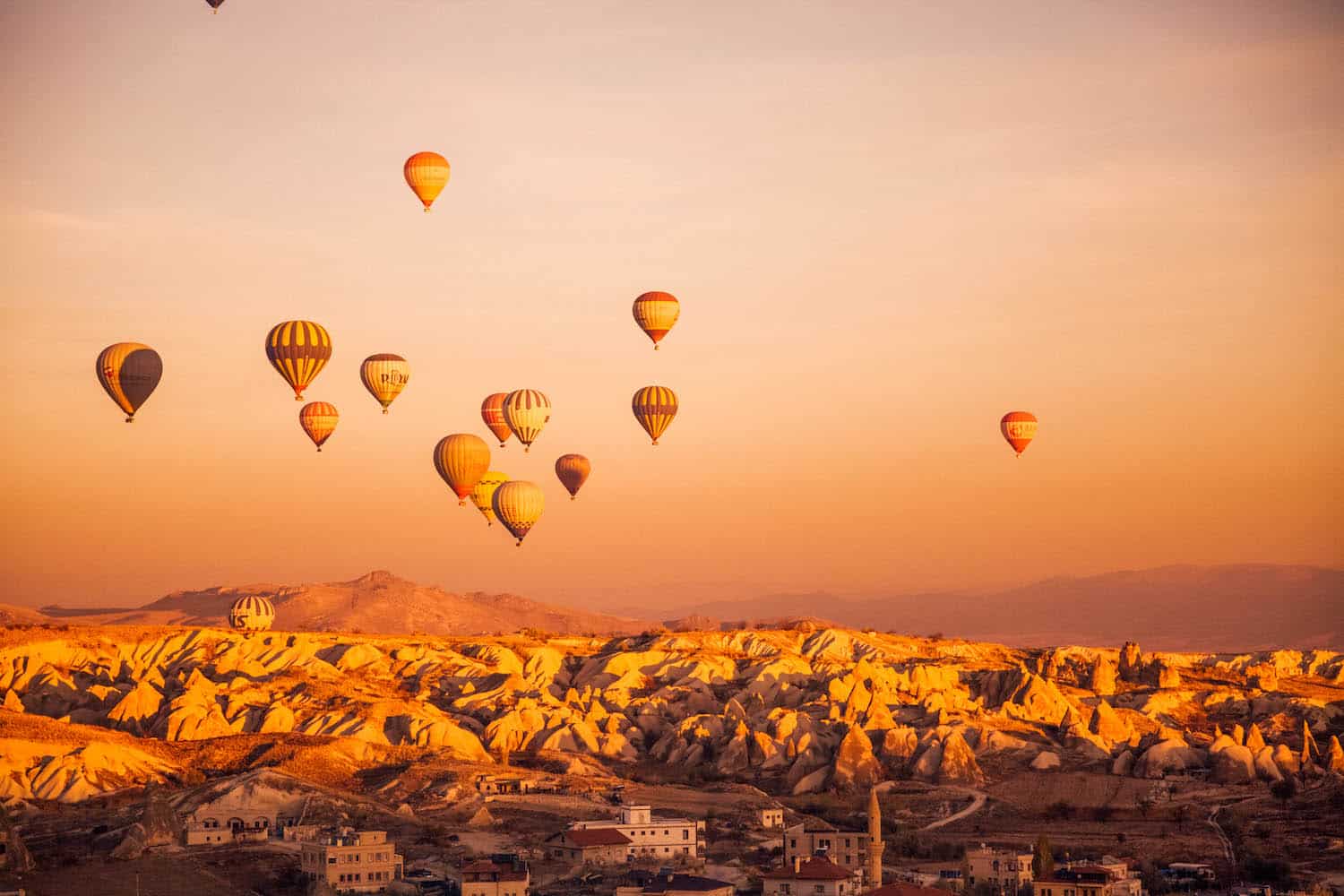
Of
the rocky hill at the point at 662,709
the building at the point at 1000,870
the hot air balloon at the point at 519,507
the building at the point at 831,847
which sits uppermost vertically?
the hot air balloon at the point at 519,507

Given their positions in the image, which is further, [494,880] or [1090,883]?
[1090,883]

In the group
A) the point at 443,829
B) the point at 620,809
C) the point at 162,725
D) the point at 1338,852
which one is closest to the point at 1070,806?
the point at 1338,852

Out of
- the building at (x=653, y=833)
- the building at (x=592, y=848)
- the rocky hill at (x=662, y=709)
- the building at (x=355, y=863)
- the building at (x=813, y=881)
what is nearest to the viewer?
the building at (x=813, y=881)

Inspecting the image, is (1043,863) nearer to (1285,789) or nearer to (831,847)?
(831,847)

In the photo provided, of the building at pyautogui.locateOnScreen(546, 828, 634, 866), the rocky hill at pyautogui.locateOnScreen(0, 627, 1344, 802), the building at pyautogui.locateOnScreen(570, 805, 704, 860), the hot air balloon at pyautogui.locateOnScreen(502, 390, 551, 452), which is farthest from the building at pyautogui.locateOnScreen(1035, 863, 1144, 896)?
the hot air balloon at pyautogui.locateOnScreen(502, 390, 551, 452)

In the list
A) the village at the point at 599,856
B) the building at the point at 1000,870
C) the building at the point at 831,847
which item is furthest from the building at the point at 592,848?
the building at the point at 1000,870

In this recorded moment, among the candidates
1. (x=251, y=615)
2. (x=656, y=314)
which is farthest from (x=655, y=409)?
(x=251, y=615)

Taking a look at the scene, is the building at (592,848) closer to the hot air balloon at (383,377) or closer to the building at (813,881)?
the building at (813,881)
